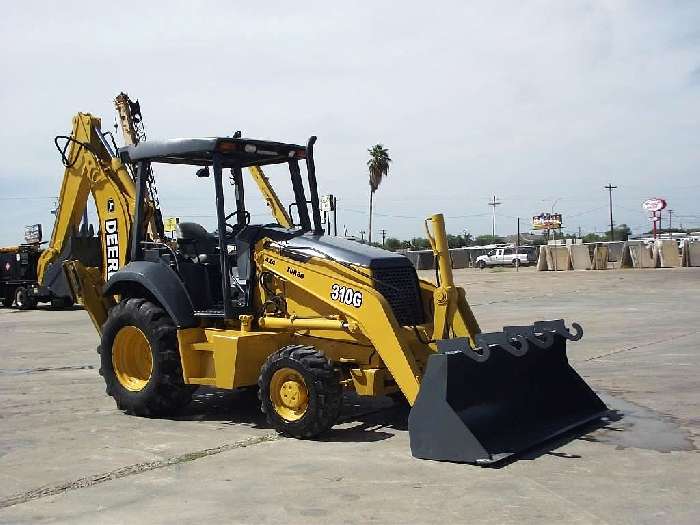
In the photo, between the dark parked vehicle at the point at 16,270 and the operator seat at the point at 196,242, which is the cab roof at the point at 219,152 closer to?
the operator seat at the point at 196,242

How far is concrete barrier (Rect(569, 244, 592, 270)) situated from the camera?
46625 mm

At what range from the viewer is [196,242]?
918 cm

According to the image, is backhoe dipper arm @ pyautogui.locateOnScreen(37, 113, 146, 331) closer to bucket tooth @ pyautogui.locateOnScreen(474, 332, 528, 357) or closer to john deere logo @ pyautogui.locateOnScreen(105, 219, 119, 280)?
john deere logo @ pyautogui.locateOnScreen(105, 219, 119, 280)

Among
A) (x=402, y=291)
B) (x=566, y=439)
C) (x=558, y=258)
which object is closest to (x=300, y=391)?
(x=402, y=291)

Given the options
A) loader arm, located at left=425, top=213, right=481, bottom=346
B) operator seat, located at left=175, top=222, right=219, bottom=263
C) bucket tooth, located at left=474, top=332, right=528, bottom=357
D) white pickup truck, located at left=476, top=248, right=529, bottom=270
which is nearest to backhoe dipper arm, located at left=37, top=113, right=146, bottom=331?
operator seat, located at left=175, top=222, right=219, bottom=263

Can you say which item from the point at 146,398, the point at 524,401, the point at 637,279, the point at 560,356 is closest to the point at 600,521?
the point at 524,401

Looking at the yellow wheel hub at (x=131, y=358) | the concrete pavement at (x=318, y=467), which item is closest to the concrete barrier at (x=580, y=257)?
the concrete pavement at (x=318, y=467)

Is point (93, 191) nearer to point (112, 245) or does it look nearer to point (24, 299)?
point (112, 245)

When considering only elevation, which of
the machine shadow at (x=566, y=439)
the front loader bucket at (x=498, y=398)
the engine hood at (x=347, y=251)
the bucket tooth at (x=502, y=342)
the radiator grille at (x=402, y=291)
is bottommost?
the machine shadow at (x=566, y=439)

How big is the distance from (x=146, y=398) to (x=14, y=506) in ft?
9.64

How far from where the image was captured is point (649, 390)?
10.0m

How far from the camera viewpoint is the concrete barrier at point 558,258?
4709cm

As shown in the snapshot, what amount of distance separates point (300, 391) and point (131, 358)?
2607mm

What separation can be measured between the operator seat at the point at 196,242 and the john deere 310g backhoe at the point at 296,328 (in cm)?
1
